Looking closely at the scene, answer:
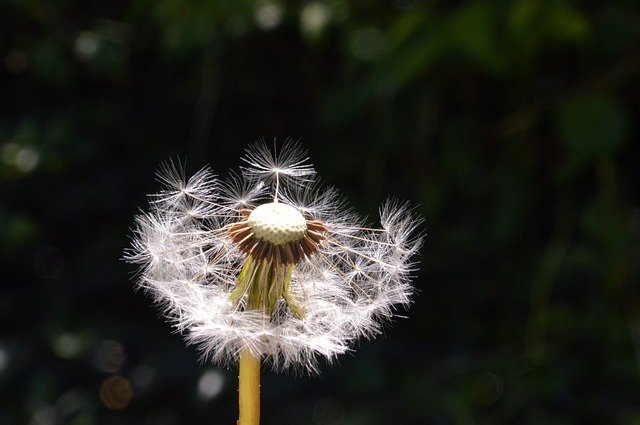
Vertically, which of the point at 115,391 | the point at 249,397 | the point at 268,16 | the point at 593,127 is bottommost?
the point at 249,397

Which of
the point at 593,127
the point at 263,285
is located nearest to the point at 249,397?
the point at 263,285

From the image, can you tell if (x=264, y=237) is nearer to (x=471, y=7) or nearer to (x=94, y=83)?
(x=471, y=7)

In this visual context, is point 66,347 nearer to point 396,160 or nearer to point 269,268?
point 396,160

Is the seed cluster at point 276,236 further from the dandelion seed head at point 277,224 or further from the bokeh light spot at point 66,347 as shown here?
the bokeh light spot at point 66,347

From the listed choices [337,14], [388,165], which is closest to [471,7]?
[337,14]

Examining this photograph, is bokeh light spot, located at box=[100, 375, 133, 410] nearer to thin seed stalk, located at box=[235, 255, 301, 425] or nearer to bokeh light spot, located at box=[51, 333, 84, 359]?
bokeh light spot, located at box=[51, 333, 84, 359]

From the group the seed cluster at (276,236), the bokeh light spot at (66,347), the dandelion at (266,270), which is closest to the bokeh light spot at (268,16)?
the bokeh light spot at (66,347)

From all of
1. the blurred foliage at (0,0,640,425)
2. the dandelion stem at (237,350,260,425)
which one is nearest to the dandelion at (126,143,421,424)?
the dandelion stem at (237,350,260,425)
